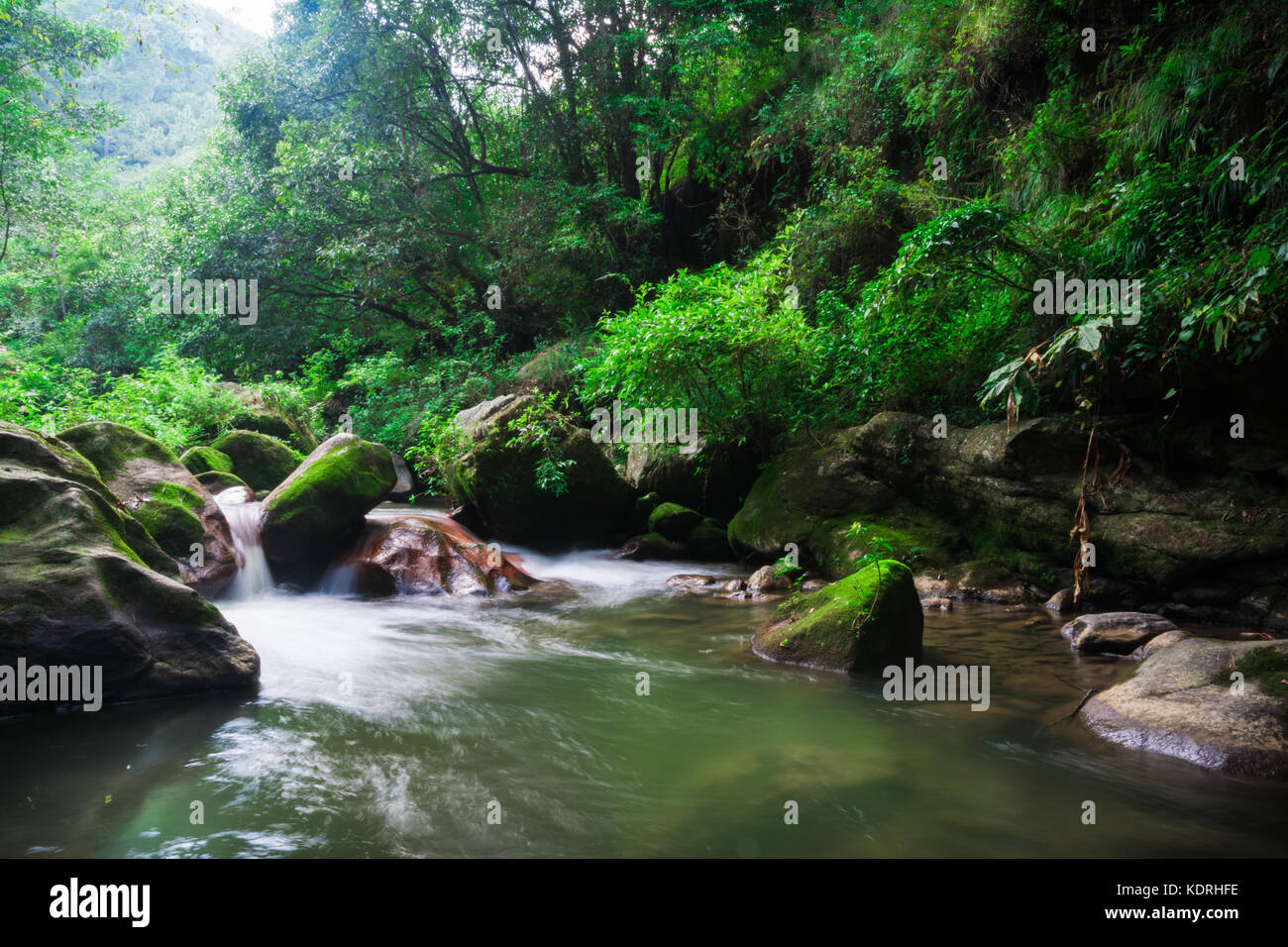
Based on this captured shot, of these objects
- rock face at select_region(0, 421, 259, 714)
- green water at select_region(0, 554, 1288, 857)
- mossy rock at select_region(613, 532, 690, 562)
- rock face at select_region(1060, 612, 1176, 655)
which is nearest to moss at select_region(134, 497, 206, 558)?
rock face at select_region(0, 421, 259, 714)

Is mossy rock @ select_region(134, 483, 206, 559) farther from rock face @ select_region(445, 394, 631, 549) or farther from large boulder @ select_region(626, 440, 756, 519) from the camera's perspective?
large boulder @ select_region(626, 440, 756, 519)

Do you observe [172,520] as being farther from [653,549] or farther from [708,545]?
[708,545]

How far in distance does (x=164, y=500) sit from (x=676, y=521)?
659cm

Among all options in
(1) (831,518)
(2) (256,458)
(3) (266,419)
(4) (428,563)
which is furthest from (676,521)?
(3) (266,419)

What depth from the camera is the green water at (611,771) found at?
2.85 meters

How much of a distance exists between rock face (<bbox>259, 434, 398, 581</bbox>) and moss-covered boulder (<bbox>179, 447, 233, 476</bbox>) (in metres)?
2.67

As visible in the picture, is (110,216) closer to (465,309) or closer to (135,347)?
(135,347)

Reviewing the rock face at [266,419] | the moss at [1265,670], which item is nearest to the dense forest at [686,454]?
the moss at [1265,670]

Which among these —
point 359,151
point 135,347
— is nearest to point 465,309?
point 359,151

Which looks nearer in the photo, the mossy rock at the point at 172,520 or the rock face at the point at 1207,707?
the rock face at the point at 1207,707

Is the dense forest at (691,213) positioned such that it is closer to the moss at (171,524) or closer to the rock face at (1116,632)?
the rock face at (1116,632)

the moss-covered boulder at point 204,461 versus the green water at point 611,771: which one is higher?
the moss-covered boulder at point 204,461

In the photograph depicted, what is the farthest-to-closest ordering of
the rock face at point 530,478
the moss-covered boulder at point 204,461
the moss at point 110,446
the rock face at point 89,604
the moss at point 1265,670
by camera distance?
the moss-covered boulder at point 204,461 → the rock face at point 530,478 → the moss at point 110,446 → the rock face at point 89,604 → the moss at point 1265,670

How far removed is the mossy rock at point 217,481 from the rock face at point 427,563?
2.35 meters
